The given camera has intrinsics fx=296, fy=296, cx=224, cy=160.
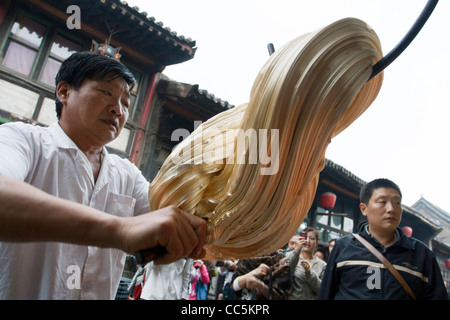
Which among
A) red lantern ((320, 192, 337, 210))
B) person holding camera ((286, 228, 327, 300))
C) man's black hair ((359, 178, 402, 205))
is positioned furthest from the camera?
red lantern ((320, 192, 337, 210))

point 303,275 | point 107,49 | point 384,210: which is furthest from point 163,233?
point 107,49

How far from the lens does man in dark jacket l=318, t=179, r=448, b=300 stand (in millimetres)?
1775

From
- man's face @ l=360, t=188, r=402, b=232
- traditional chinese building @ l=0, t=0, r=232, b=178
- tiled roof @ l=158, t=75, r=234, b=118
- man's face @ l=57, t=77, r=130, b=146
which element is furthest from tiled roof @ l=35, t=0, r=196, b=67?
man's face @ l=360, t=188, r=402, b=232

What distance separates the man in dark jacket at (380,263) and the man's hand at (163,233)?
1.62 m

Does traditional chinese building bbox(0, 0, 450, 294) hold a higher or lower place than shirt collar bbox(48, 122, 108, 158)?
higher

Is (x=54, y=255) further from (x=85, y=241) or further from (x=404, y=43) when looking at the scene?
(x=404, y=43)

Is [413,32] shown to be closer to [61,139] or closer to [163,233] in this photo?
[163,233]

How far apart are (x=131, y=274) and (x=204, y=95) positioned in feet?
12.6

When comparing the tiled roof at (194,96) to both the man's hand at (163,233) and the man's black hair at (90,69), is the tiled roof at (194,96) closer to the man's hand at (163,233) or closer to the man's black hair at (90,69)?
the man's black hair at (90,69)

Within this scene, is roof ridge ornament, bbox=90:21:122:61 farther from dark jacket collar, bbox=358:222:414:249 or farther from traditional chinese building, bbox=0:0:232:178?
dark jacket collar, bbox=358:222:414:249

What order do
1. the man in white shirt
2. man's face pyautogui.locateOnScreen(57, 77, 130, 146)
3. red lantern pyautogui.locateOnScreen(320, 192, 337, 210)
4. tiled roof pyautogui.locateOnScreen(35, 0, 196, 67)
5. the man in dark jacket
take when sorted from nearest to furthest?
the man in white shirt → man's face pyautogui.locateOnScreen(57, 77, 130, 146) → the man in dark jacket → tiled roof pyautogui.locateOnScreen(35, 0, 196, 67) → red lantern pyautogui.locateOnScreen(320, 192, 337, 210)

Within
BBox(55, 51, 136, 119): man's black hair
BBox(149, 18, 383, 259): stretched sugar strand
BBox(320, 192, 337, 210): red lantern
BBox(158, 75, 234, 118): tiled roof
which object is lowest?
BBox(149, 18, 383, 259): stretched sugar strand

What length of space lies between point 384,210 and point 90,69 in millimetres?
1953

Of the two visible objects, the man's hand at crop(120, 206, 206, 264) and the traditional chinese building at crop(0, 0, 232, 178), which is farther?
the traditional chinese building at crop(0, 0, 232, 178)
